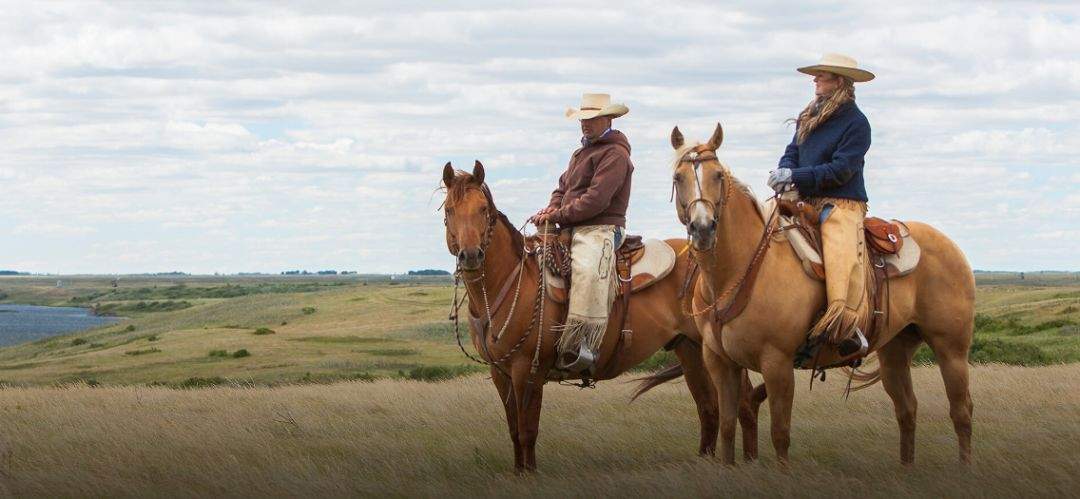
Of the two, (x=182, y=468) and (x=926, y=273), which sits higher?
(x=926, y=273)

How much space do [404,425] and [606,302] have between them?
174 inches

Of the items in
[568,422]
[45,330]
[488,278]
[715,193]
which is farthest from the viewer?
[45,330]

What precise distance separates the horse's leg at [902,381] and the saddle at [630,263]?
2.07m

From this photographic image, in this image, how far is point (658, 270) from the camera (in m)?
A: 11.4

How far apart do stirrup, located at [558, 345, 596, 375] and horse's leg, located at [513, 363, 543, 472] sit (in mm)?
416

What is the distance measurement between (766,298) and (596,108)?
264 cm

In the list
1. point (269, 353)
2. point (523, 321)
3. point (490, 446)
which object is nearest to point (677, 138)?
point (523, 321)

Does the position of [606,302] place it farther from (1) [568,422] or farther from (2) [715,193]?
(1) [568,422]

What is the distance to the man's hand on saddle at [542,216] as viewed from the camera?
11.2 m

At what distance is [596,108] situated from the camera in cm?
1120

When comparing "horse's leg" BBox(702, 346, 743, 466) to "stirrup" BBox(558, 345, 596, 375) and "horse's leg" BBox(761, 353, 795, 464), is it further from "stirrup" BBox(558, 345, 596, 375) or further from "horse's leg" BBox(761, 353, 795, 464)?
"stirrup" BBox(558, 345, 596, 375)

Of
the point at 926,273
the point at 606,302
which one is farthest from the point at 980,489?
the point at 606,302

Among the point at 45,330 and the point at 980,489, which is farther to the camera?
the point at 45,330

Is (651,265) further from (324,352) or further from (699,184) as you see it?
(324,352)
